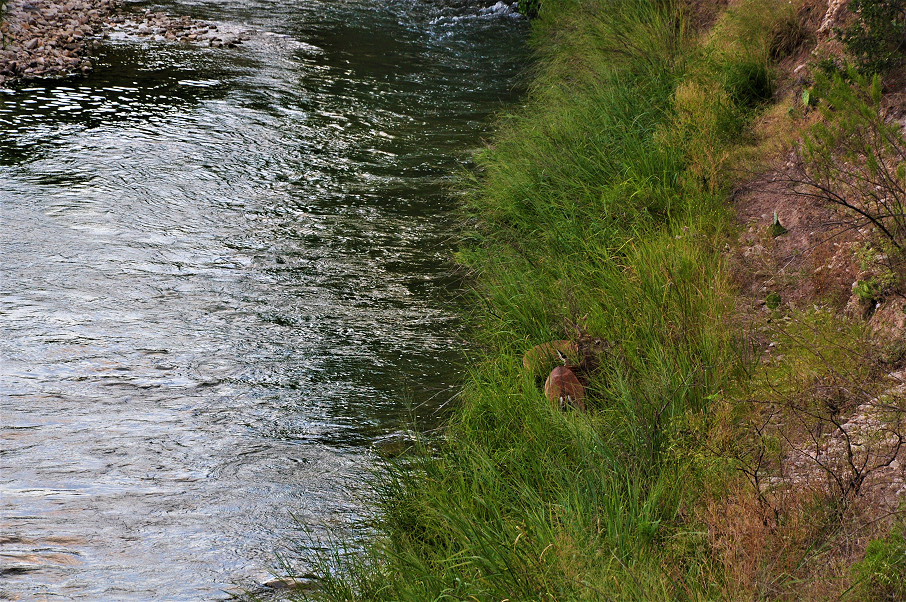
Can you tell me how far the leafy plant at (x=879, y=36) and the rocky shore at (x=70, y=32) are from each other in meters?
8.87

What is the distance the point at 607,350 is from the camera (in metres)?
4.41

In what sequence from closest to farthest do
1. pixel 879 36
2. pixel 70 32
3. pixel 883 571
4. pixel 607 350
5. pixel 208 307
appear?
pixel 883 571
pixel 607 350
pixel 879 36
pixel 208 307
pixel 70 32

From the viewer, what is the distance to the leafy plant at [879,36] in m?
5.37

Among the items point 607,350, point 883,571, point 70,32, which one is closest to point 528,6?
point 70,32

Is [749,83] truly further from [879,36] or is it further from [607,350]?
[607,350]

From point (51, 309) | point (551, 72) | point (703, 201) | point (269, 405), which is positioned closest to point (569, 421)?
point (269, 405)

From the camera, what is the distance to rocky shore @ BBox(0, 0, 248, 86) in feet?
34.4

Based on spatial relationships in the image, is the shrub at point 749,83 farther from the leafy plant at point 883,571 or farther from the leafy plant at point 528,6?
the leafy plant at point 528,6

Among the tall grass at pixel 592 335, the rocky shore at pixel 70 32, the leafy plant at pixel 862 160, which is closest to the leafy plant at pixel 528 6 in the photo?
the rocky shore at pixel 70 32

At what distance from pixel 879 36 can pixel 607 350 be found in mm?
2885

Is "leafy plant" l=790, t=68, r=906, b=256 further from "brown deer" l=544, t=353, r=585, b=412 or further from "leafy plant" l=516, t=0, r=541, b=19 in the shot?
"leafy plant" l=516, t=0, r=541, b=19

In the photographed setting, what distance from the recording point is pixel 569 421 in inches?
149

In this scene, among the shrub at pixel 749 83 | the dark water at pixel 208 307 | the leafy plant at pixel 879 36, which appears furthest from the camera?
the shrub at pixel 749 83

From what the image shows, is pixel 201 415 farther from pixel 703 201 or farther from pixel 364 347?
pixel 703 201
